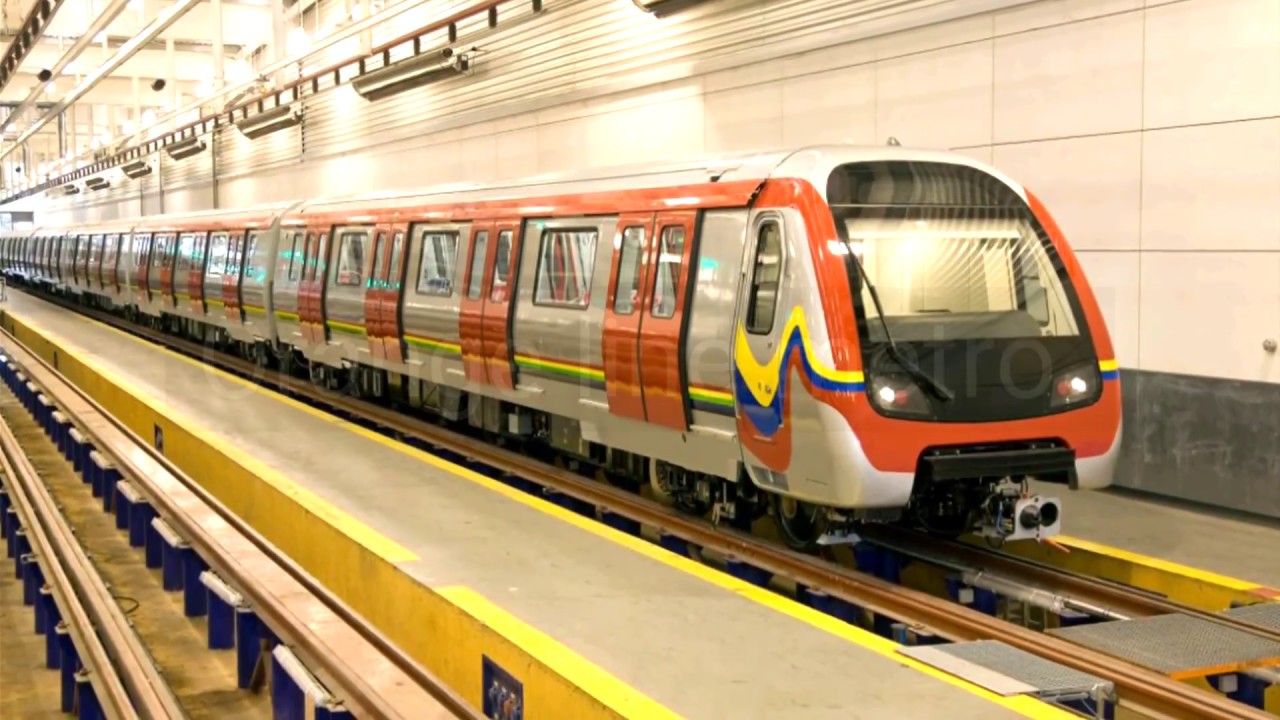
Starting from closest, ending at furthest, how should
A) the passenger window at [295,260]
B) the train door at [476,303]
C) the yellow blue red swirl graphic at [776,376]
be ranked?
the yellow blue red swirl graphic at [776,376] → the train door at [476,303] → the passenger window at [295,260]

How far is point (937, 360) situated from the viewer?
701 cm

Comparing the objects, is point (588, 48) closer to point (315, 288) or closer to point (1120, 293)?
point (315, 288)

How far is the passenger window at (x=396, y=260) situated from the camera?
508 inches

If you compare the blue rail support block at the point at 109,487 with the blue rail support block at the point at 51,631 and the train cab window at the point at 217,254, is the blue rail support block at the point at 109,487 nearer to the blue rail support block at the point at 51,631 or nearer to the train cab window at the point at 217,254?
the blue rail support block at the point at 51,631

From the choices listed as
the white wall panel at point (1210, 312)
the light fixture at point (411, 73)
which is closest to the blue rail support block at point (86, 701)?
the white wall panel at point (1210, 312)

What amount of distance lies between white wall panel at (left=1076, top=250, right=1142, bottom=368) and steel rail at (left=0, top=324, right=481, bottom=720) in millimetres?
6467

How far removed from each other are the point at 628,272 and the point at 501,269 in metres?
2.25

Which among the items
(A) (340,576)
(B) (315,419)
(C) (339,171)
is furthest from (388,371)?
(C) (339,171)

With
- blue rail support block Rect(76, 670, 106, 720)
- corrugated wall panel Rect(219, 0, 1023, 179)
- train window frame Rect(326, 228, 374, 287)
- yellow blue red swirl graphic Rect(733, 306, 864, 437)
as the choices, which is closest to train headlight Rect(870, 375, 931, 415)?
yellow blue red swirl graphic Rect(733, 306, 864, 437)

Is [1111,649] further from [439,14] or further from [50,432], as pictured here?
[439,14]

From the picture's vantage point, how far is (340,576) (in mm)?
7078

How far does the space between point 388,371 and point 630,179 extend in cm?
599

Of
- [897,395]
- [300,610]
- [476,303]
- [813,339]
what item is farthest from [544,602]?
[476,303]

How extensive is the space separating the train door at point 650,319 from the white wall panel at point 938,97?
393 centimetres
